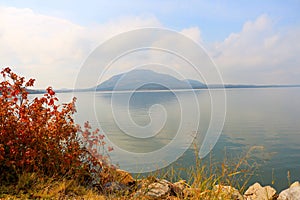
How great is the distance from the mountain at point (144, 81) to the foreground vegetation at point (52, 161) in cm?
136

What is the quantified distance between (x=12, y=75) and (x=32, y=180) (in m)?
1.80

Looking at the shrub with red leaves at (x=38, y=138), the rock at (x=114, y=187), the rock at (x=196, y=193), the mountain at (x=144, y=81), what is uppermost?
the mountain at (x=144, y=81)

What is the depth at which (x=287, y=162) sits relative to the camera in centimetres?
1220

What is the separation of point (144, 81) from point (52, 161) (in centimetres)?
261

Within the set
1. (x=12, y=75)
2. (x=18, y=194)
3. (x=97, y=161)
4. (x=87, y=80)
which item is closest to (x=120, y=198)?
(x=97, y=161)

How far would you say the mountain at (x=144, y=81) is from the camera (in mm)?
5863

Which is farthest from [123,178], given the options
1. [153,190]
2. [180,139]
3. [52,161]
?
[180,139]

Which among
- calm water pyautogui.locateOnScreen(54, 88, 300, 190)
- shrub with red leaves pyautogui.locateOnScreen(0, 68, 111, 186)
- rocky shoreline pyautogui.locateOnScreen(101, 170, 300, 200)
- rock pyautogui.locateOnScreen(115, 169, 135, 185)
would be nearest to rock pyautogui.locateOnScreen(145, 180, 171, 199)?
rocky shoreline pyautogui.locateOnScreen(101, 170, 300, 200)

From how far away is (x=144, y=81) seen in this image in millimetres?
6129

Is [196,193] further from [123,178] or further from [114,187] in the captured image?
[123,178]

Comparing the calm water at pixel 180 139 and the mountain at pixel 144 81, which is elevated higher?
the mountain at pixel 144 81

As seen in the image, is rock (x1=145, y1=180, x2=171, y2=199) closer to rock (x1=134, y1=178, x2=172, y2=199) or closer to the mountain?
rock (x1=134, y1=178, x2=172, y2=199)

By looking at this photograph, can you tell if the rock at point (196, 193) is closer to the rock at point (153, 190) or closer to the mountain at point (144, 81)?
the rock at point (153, 190)

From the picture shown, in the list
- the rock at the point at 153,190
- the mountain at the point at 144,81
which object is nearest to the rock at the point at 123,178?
the rock at the point at 153,190
